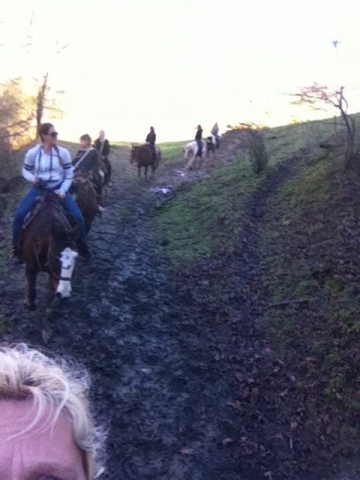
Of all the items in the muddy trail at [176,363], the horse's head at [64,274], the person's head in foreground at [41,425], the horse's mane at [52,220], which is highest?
the person's head in foreground at [41,425]

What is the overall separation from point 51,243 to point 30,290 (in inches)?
55.3

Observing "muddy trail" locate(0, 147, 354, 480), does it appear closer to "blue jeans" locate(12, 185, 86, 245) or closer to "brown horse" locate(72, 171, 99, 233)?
"brown horse" locate(72, 171, 99, 233)

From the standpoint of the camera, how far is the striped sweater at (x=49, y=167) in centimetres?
895

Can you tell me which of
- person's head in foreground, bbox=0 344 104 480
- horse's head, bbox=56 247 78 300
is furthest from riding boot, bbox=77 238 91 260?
person's head in foreground, bbox=0 344 104 480

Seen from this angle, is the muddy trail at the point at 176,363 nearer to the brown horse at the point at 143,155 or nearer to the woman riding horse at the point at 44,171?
the woman riding horse at the point at 44,171

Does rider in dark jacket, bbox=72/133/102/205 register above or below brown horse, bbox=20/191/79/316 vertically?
above

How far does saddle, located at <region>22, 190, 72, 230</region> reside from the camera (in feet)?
29.2

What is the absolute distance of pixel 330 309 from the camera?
36.2 ft

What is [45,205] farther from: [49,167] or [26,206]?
[49,167]

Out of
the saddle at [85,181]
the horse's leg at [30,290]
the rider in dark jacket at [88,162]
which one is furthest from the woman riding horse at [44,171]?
the rider in dark jacket at [88,162]

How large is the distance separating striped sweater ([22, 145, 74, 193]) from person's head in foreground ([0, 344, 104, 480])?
7.51 meters

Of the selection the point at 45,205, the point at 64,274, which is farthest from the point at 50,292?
the point at 45,205

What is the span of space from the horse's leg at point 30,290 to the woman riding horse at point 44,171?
1.37 ft

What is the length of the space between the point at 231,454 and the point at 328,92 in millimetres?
14204
